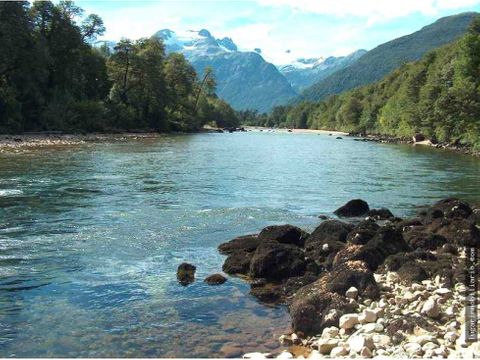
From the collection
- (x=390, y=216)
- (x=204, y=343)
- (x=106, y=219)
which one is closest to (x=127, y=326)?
(x=204, y=343)

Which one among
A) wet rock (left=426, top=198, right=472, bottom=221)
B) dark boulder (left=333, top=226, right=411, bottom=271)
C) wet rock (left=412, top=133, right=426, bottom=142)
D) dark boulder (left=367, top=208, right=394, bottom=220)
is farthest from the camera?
wet rock (left=412, top=133, right=426, bottom=142)

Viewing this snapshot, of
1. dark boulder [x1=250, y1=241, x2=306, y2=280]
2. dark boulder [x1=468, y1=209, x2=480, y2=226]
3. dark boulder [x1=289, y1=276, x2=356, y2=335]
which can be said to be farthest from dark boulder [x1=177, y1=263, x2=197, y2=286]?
dark boulder [x1=468, y1=209, x2=480, y2=226]

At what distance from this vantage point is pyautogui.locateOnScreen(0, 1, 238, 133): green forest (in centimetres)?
7575

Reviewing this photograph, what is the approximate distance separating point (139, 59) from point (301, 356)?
108 m

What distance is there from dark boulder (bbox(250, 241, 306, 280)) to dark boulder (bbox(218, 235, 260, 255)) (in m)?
1.98

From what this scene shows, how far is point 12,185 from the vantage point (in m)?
31.0

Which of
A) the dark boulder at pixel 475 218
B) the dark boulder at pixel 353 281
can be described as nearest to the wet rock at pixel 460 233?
the dark boulder at pixel 475 218

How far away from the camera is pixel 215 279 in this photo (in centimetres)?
1480

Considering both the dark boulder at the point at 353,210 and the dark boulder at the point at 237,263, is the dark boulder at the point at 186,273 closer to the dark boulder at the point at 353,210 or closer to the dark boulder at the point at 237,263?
the dark boulder at the point at 237,263

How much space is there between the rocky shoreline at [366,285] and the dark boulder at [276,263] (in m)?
0.03

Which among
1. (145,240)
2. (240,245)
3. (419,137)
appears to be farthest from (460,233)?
(419,137)

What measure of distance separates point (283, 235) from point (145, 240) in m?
5.24

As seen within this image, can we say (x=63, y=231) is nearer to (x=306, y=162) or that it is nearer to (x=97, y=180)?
(x=97, y=180)

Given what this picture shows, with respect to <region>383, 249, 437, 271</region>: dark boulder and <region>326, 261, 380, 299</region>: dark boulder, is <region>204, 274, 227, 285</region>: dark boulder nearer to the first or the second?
<region>326, 261, 380, 299</region>: dark boulder
